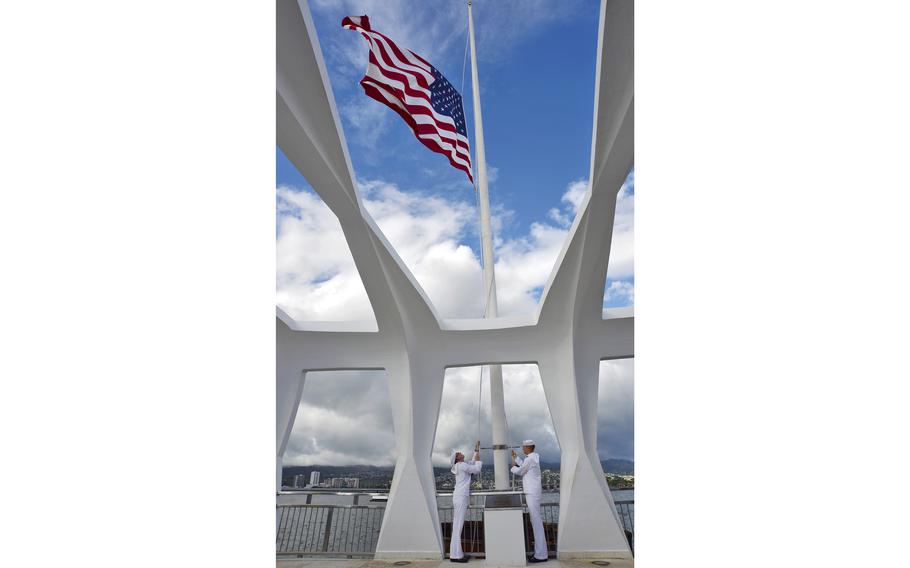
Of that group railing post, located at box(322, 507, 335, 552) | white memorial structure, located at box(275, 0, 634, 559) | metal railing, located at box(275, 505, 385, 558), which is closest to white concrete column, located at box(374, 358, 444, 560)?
white memorial structure, located at box(275, 0, 634, 559)

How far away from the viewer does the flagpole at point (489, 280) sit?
1151 centimetres

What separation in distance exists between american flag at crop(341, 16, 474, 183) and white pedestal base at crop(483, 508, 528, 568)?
16.7ft

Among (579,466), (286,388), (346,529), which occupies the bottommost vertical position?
(346,529)

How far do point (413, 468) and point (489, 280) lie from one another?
13.6ft

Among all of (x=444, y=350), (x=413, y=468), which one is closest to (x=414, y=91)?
(x=444, y=350)

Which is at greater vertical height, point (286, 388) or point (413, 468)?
point (286, 388)

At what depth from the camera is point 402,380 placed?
12.4 metres

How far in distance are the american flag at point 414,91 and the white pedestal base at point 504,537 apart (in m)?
5.10

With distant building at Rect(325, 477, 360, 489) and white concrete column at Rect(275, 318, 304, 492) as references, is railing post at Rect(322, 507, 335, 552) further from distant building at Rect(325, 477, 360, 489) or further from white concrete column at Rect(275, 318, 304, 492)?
white concrete column at Rect(275, 318, 304, 492)

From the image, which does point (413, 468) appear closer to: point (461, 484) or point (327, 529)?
point (461, 484)

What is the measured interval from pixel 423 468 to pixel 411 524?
118cm

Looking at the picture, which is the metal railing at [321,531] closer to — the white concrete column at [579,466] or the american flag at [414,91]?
the white concrete column at [579,466]

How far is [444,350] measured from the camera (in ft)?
41.7
